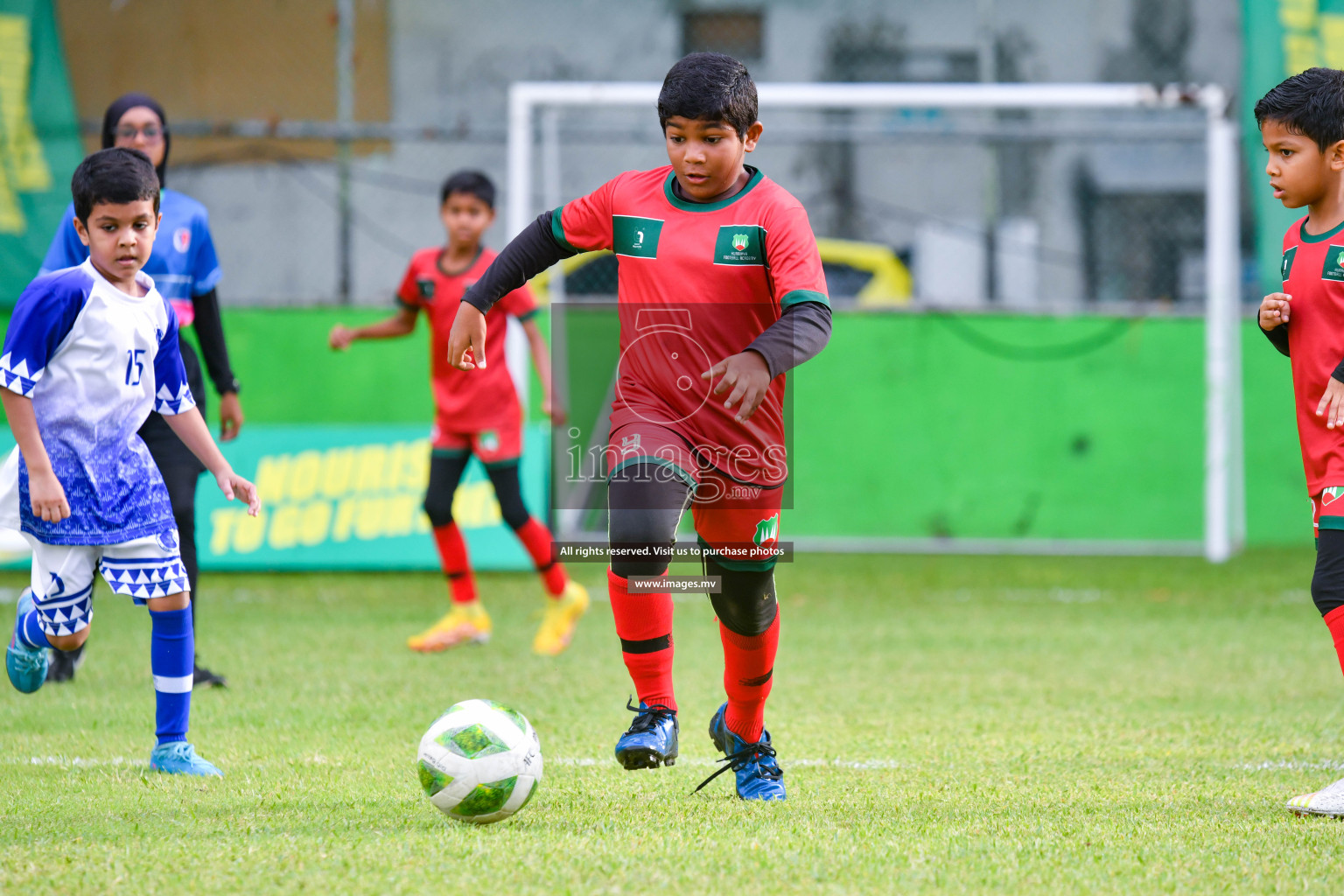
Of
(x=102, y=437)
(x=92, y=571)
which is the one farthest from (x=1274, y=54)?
(x=92, y=571)

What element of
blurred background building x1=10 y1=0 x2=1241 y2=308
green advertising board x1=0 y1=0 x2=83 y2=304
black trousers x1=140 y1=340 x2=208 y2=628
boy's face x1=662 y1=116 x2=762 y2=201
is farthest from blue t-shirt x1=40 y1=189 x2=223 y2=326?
blurred background building x1=10 y1=0 x2=1241 y2=308

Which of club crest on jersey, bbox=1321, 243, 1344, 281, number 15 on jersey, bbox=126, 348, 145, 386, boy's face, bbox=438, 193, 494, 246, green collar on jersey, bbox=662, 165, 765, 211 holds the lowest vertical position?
number 15 on jersey, bbox=126, 348, 145, 386

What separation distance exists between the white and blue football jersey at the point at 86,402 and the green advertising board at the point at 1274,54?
292 inches

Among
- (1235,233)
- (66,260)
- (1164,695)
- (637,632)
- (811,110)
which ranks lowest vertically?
(1164,695)

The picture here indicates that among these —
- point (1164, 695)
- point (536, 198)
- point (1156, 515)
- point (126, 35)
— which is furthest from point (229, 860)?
point (126, 35)

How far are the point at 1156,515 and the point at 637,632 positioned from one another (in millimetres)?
7433

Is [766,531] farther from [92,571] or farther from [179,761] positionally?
[92,571]

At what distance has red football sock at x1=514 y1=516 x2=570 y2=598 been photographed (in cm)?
660

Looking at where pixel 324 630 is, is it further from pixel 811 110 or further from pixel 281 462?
pixel 811 110

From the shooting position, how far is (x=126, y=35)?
11562 mm

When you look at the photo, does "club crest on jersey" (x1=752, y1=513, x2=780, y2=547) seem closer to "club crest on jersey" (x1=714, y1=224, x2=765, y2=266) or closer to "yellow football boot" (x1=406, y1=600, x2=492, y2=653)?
"club crest on jersey" (x1=714, y1=224, x2=765, y2=266)

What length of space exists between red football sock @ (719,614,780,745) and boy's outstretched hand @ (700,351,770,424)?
871 mm

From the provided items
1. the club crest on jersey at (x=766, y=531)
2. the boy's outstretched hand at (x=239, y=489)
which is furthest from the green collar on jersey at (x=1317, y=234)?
the boy's outstretched hand at (x=239, y=489)

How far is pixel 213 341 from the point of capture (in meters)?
5.34
